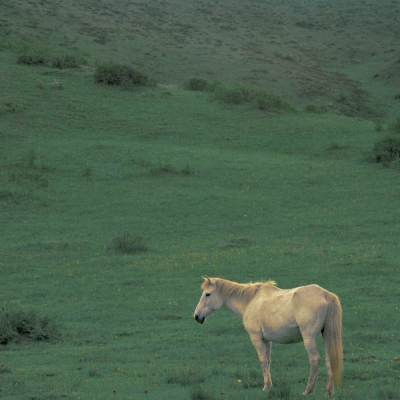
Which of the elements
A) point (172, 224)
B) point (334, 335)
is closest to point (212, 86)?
point (172, 224)

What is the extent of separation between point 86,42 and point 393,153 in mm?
44001

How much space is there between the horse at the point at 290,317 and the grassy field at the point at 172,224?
0.50m

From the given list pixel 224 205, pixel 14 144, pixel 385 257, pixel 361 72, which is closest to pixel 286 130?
pixel 224 205

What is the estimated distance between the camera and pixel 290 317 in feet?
29.1

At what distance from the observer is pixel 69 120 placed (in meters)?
40.9

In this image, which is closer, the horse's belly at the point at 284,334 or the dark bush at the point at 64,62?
the horse's belly at the point at 284,334

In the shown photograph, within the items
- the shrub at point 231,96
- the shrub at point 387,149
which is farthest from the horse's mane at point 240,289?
the shrub at point 231,96

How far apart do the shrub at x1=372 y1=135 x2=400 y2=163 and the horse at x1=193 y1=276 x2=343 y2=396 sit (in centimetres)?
2614

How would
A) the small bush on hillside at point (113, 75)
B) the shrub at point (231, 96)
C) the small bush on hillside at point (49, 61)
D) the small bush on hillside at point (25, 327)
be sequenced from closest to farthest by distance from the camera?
the small bush on hillside at point (25, 327) → the shrub at point (231, 96) → the small bush on hillside at point (113, 75) → the small bush on hillside at point (49, 61)

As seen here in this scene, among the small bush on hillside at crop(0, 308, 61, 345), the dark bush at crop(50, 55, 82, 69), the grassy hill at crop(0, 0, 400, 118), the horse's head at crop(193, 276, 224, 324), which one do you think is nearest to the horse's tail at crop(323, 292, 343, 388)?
the horse's head at crop(193, 276, 224, 324)

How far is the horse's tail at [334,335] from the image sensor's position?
8625 millimetres

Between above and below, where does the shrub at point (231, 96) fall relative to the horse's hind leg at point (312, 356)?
below

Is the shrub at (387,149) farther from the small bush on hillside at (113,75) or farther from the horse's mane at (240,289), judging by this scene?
the horse's mane at (240,289)

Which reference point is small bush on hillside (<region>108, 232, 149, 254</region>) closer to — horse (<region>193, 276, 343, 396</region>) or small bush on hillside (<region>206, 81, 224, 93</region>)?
horse (<region>193, 276, 343, 396</region>)
